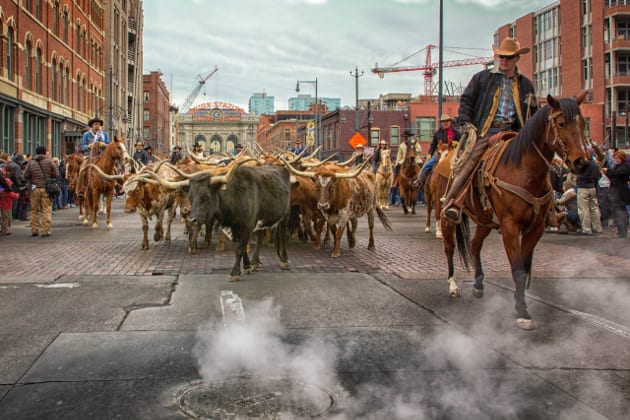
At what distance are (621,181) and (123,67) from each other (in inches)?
2482

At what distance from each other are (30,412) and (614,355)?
15.3ft

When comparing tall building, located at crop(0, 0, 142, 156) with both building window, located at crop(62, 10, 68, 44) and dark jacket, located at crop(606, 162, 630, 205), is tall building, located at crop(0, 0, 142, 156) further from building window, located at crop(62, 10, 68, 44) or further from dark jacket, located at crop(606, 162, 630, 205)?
dark jacket, located at crop(606, 162, 630, 205)

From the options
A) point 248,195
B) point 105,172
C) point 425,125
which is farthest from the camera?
point 425,125

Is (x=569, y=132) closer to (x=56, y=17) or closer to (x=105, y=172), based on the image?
(x=105, y=172)

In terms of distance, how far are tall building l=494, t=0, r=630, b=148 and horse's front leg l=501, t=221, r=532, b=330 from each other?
51.8 metres

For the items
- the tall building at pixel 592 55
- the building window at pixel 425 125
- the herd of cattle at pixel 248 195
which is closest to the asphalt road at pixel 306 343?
the herd of cattle at pixel 248 195

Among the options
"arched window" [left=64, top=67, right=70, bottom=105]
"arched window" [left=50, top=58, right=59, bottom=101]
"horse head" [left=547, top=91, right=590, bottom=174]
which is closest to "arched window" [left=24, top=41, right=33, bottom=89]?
"arched window" [left=50, top=58, right=59, bottom=101]

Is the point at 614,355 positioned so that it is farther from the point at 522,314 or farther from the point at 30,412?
the point at 30,412

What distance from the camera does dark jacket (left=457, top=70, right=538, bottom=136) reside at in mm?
7871

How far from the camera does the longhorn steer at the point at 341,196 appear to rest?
12.2m

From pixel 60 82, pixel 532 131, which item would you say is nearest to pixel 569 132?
pixel 532 131

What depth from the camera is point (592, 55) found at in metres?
60.0

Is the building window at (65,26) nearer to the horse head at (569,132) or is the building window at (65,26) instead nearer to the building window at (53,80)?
the building window at (53,80)

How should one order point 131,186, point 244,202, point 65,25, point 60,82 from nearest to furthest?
point 244,202 < point 131,186 < point 60,82 < point 65,25
